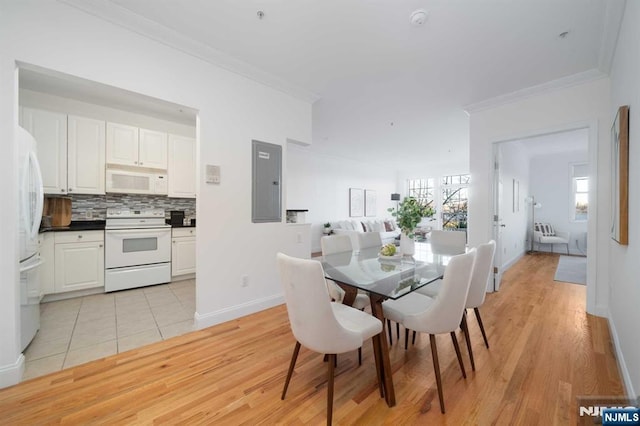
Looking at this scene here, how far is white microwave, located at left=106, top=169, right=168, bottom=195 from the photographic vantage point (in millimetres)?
3508

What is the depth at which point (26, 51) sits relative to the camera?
166 centimetres

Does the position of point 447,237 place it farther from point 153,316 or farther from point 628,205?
point 153,316

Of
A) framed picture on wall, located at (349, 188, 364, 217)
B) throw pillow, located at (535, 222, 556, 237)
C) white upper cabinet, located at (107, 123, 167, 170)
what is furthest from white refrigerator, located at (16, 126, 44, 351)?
throw pillow, located at (535, 222, 556, 237)

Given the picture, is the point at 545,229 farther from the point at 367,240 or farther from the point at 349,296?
the point at 349,296

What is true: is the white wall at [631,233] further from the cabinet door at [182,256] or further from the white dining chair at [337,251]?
the cabinet door at [182,256]

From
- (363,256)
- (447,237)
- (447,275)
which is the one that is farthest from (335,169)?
(447,275)

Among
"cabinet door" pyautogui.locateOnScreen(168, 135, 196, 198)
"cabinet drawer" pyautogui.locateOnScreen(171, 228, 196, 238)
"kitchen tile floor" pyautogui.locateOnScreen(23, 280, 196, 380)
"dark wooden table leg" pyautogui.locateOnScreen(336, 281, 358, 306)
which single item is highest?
"cabinet door" pyautogui.locateOnScreen(168, 135, 196, 198)

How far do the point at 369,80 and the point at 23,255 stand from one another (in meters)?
3.59

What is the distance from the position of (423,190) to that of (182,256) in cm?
846

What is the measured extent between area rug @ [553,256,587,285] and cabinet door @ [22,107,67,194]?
768 centimetres

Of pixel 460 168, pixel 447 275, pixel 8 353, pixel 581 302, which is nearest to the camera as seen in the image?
pixel 447 275

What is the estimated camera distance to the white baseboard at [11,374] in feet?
5.21

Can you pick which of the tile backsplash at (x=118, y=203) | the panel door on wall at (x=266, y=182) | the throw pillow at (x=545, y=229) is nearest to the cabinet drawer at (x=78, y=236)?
the tile backsplash at (x=118, y=203)

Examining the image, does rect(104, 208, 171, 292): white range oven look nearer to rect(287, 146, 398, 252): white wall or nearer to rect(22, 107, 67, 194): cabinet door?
rect(22, 107, 67, 194): cabinet door
